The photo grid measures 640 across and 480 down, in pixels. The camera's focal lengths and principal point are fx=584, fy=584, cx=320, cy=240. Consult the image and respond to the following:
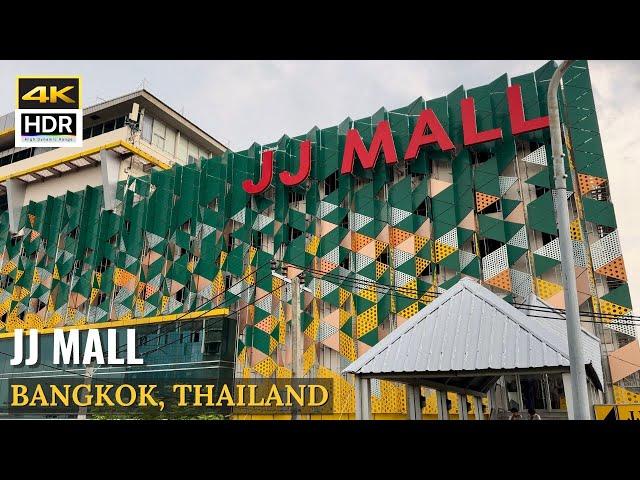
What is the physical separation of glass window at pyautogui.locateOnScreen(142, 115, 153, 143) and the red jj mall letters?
49.5 feet

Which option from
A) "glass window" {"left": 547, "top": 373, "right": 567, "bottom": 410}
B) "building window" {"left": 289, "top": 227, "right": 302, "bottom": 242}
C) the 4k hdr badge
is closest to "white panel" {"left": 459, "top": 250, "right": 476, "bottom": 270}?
"glass window" {"left": 547, "top": 373, "right": 567, "bottom": 410}

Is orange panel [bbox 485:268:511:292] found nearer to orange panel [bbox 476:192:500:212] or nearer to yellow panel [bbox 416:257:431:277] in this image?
yellow panel [bbox 416:257:431:277]

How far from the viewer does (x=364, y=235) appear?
1200 inches

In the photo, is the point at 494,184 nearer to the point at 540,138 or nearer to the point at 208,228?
the point at 540,138

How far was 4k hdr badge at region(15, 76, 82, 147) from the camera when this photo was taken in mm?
18438

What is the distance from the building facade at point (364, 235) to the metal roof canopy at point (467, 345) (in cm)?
1194

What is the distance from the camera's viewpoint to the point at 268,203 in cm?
3431

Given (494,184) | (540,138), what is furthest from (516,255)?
(540,138)

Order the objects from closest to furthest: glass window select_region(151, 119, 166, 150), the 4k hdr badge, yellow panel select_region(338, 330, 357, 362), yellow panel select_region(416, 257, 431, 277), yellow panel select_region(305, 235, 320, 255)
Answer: the 4k hdr badge
yellow panel select_region(416, 257, 431, 277)
yellow panel select_region(338, 330, 357, 362)
yellow panel select_region(305, 235, 320, 255)
glass window select_region(151, 119, 166, 150)

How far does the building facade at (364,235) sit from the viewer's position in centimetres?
2577

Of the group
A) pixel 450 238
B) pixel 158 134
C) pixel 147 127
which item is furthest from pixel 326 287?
pixel 158 134

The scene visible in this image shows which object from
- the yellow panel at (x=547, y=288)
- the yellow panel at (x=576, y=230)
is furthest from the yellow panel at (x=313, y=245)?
the yellow panel at (x=576, y=230)

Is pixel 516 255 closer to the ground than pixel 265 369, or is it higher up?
higher up
